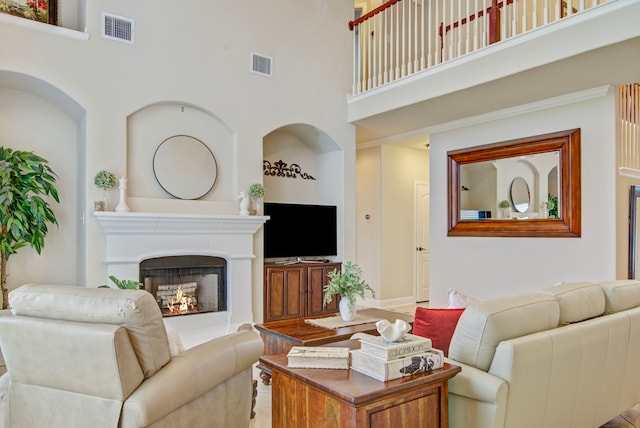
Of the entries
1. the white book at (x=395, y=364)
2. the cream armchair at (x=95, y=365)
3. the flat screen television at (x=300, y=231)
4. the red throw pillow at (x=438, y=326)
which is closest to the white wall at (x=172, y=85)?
the flat screen television at (x=300, y=231)

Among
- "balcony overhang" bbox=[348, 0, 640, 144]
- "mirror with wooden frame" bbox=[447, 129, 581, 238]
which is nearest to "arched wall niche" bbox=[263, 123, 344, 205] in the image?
"balcony overhang" bbox=[348, 0, 640, 144]

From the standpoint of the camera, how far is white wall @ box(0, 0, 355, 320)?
4379 mm

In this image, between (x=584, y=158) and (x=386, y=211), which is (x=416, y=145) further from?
(x=584, y=158)

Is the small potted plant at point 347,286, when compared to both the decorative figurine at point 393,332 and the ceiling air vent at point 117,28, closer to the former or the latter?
the decorative figurine at point 393,332

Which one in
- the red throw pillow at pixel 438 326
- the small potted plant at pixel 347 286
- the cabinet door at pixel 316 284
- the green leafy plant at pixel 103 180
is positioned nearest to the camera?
the red throw pillow at pixel 438 326

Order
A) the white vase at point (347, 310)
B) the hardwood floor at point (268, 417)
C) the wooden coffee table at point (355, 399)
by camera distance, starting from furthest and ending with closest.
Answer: the white vase at point (347, 310) → the hardwood floor at point (268, 417) → the wooden coffee table at point (355, 399)

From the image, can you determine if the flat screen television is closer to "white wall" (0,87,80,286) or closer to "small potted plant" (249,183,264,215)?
"small potted plant" (249,183,264,215)

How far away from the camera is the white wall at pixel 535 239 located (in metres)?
4.69

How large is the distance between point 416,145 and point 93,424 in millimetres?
6477

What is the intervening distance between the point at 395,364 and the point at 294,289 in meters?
4.17

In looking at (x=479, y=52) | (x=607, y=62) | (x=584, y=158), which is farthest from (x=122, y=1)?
(x=584, y=158)

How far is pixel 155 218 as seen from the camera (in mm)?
4598

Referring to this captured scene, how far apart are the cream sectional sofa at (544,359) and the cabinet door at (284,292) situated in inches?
146

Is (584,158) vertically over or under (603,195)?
over
